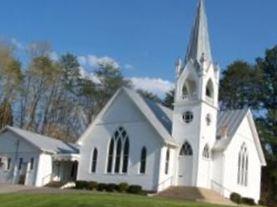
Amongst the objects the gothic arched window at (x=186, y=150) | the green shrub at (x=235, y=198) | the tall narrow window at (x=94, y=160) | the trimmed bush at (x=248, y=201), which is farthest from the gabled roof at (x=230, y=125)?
the tall narrow window at (x=94, y=160)

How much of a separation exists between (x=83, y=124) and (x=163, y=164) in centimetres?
3592

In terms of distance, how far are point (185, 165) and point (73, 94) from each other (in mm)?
36333

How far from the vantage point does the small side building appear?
150ft

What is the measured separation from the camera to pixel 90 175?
42.5m

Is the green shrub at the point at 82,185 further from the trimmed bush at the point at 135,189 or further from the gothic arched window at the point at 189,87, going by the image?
the gothic arched window at the point at 189,87

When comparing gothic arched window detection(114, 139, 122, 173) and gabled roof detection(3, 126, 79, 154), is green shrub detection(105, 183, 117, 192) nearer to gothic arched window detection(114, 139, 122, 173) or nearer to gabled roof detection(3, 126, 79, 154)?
gothic arched window detection(114, 139, 122, 173)

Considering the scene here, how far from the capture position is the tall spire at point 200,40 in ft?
138

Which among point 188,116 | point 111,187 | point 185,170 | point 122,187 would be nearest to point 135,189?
point 122,187

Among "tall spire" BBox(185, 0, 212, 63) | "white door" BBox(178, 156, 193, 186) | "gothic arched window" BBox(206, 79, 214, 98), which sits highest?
"tall spire" BBox(185, 0, 212, 63)

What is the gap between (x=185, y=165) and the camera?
39.6m

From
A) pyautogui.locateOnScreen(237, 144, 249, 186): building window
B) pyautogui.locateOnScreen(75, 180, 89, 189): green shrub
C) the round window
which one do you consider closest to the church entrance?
the round window

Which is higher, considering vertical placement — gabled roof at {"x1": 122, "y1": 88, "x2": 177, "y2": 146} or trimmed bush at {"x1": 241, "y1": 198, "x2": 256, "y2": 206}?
gabled roof at {"x1": 122, "y1": 88, "x2": 177, "y2": 146}

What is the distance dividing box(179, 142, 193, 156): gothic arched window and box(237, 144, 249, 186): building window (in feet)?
18.1

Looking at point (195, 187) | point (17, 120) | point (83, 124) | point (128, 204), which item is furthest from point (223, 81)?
point (128, 204)
